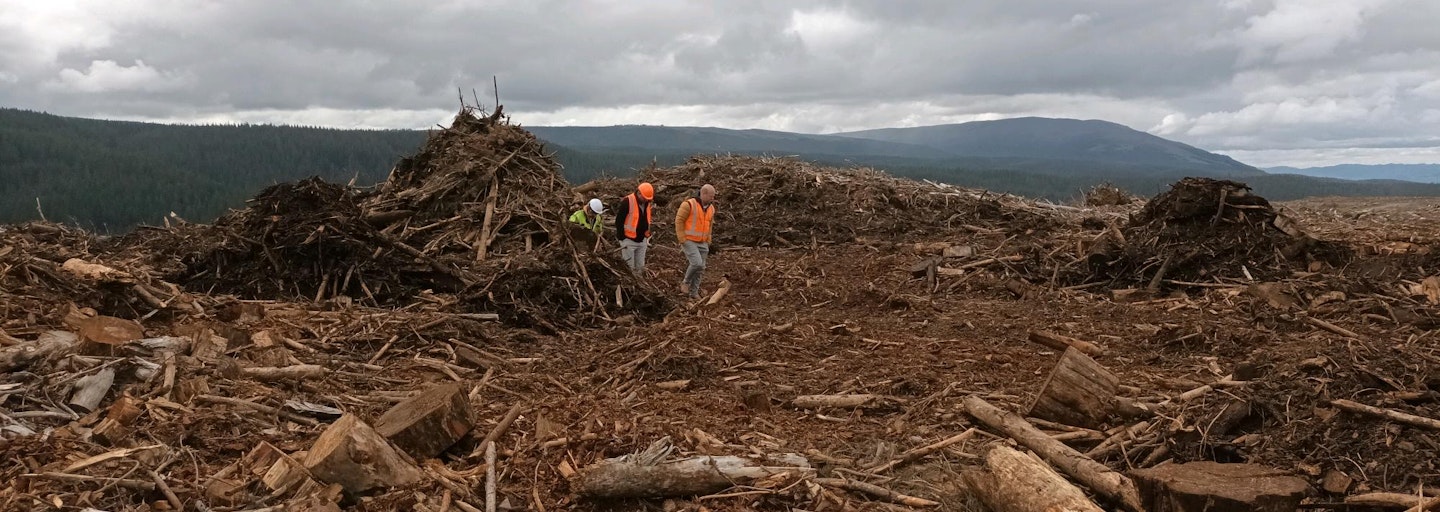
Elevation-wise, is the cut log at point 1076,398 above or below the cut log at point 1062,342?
above

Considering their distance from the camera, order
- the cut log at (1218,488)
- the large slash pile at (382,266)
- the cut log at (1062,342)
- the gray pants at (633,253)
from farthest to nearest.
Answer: the gray pants at (633,253), the large slash pile at (382,266), the cut log at (1062,342), the cut log at (1218,488)

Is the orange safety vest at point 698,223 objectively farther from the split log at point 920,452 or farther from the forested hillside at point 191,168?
the forested hillside at point 191,168

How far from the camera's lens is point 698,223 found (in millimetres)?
9984

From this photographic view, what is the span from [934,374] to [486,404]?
316 cm

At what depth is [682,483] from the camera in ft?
13.3

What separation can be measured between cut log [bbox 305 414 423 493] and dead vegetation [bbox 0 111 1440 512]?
0.05 ft

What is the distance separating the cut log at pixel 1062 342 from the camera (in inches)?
279

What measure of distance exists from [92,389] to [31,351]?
0.72 meters

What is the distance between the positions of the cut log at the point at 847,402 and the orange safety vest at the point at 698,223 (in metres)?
4.38

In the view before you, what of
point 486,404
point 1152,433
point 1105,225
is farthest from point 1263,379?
point 1105,225

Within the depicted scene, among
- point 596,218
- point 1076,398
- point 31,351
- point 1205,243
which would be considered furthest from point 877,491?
point 596,218

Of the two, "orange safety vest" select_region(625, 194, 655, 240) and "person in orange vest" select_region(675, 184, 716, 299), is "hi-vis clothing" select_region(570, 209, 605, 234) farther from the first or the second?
"person in orange vest" select_region(675, 184, 716, 299)

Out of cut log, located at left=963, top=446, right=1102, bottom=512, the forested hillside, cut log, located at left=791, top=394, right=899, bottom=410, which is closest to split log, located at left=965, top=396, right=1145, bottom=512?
cut log, located at left=963, top=446, right=1102, bottom=512

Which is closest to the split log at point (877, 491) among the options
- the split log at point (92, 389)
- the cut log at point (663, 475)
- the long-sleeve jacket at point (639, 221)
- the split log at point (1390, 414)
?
the cut log at point (663, 475)
